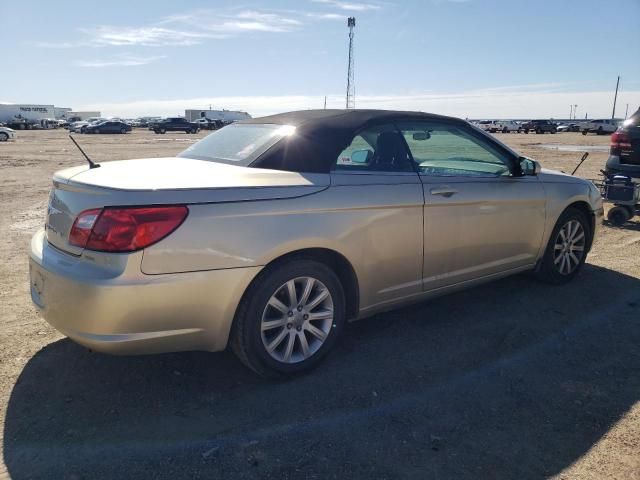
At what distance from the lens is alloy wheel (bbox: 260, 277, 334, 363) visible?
3.15 metres

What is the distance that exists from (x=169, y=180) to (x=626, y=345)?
11.1 ft

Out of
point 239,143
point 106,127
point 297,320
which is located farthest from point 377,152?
point 106,127

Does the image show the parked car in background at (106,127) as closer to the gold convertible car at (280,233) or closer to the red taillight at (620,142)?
the red taillight at (620,142)

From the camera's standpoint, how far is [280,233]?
9.82 ft

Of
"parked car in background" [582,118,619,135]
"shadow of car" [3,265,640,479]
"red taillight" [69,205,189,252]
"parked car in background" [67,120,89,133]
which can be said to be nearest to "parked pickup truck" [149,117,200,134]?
"parked car in background" [67,120,89,133]

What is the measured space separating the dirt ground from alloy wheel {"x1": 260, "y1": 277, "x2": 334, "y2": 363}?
216mm

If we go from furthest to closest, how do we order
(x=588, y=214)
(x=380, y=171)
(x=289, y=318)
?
(x=588, y=214), (x=380, y=171), (x=289, y=318)

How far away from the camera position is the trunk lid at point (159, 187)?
8.95 feet

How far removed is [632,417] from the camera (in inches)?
114

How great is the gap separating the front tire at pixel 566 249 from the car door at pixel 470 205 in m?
0.28

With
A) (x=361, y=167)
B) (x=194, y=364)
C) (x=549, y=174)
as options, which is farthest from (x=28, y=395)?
(x=549, y=174)

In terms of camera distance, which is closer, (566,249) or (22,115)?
(566,249)

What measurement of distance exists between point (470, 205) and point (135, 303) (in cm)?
254

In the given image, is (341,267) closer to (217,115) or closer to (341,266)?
(341,266)
